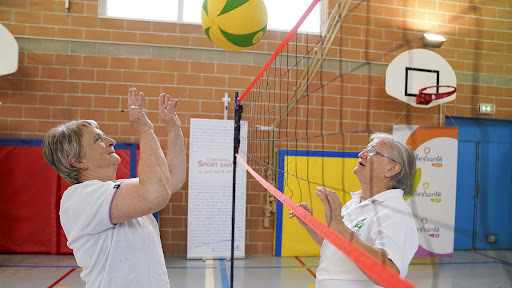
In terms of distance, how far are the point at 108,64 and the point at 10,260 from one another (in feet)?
7.28

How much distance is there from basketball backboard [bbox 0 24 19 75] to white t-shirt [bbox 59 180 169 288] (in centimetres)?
306

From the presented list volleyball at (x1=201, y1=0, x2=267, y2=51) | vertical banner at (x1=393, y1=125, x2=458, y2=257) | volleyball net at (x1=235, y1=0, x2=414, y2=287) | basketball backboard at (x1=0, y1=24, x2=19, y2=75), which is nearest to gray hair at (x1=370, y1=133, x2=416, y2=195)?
vertical banner at (x1=393, y1=125, x2=458, y2=257)

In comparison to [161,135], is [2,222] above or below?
below

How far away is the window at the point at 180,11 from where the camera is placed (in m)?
4.30

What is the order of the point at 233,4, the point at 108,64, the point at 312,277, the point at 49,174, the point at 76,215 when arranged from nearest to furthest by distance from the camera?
the point at 76,215
the point at 233,4
the point at 312,277
the point at 49,174
the point at 108,64

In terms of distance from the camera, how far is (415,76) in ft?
13.5

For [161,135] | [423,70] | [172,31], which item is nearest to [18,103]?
[161,135]

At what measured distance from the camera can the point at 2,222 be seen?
12.8 ft

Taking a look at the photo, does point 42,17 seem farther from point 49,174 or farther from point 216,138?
point 216,138

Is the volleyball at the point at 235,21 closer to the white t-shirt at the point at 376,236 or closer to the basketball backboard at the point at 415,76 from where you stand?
the white t-shirt at the point at 376,236

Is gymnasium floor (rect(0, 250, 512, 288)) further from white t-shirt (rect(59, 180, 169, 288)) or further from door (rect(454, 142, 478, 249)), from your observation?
white t-shirt (rect(59, 180, 169, 288))

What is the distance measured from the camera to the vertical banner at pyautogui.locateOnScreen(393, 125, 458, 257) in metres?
1.89

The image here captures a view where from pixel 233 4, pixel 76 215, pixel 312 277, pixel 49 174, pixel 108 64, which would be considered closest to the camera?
pixel 76 215

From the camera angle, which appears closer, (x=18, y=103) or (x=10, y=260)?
(x=10, y=260)
